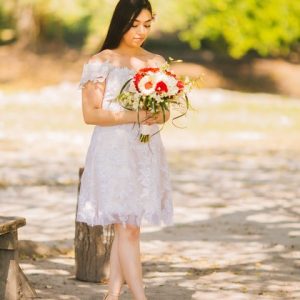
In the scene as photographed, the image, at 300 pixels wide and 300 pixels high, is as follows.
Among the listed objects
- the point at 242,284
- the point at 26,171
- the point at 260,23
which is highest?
the point at 260,23

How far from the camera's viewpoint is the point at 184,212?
11.0 metres

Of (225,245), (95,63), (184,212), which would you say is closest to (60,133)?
(184,212)

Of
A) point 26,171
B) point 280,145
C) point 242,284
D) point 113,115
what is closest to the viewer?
point 113,115

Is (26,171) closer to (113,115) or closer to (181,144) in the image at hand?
(181,144)

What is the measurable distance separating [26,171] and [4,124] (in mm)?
7876

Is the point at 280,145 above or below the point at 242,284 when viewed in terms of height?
above

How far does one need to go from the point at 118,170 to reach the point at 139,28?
820 millimetres

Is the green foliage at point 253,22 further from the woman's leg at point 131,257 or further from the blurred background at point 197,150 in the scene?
the woman's leg at point 131,257

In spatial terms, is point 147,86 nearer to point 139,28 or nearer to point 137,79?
point 137,79

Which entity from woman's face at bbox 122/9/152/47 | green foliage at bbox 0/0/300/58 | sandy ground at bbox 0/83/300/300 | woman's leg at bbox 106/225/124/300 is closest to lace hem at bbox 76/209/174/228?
woman's leg at bbox 106/225/124/300

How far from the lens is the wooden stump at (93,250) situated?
23.7ft

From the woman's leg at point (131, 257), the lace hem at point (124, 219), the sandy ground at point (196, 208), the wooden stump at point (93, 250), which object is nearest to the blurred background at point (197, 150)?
the sandy ground at point (196, 208)

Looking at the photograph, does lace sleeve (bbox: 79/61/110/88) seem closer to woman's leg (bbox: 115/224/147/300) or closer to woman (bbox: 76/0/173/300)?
woman (bbox: 76/0/173/300)

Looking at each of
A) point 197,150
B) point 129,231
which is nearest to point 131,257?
point 129,231
